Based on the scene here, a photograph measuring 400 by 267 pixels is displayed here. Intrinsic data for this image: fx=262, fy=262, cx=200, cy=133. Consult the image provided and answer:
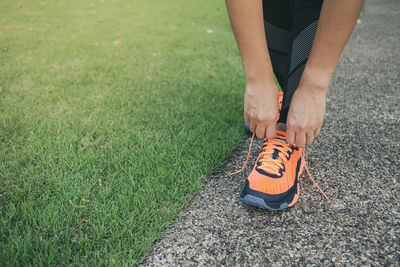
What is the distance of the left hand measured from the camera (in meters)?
0.94

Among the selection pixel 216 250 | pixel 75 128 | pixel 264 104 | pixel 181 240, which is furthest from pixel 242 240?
pixel 75 128

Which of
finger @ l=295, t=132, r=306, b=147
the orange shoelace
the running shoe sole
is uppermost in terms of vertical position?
finger @ l=295, t=132, r=306, b=147

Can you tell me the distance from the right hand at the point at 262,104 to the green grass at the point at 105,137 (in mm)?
376

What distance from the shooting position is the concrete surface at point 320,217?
2.84 feet

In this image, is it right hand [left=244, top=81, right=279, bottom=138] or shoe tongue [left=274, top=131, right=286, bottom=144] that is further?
shoe tongue [left=274, top=131, right=286, bottom=144]

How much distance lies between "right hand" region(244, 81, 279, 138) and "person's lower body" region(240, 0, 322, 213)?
0.19m

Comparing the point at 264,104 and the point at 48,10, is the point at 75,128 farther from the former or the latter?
the point at 48,10

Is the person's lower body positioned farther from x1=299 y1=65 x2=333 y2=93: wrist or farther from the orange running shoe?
x1=299 y1=65 x2=333 y2=93: wrist

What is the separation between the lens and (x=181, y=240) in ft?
3.05

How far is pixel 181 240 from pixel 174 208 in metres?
0.14

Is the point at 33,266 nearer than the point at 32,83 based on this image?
Yes

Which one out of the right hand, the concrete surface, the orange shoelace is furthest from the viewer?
the orange shoelace

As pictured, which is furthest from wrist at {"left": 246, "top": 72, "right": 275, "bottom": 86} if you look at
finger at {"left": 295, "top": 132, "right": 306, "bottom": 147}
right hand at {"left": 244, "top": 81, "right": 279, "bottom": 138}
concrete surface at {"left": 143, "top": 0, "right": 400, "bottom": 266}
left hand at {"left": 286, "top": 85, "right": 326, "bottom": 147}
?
concrete surface at {"left": 143, "top": 0, "right": 400, "bottom": 266}

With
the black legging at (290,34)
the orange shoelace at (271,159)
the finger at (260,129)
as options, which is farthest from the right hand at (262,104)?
the black legging at (290,34)
